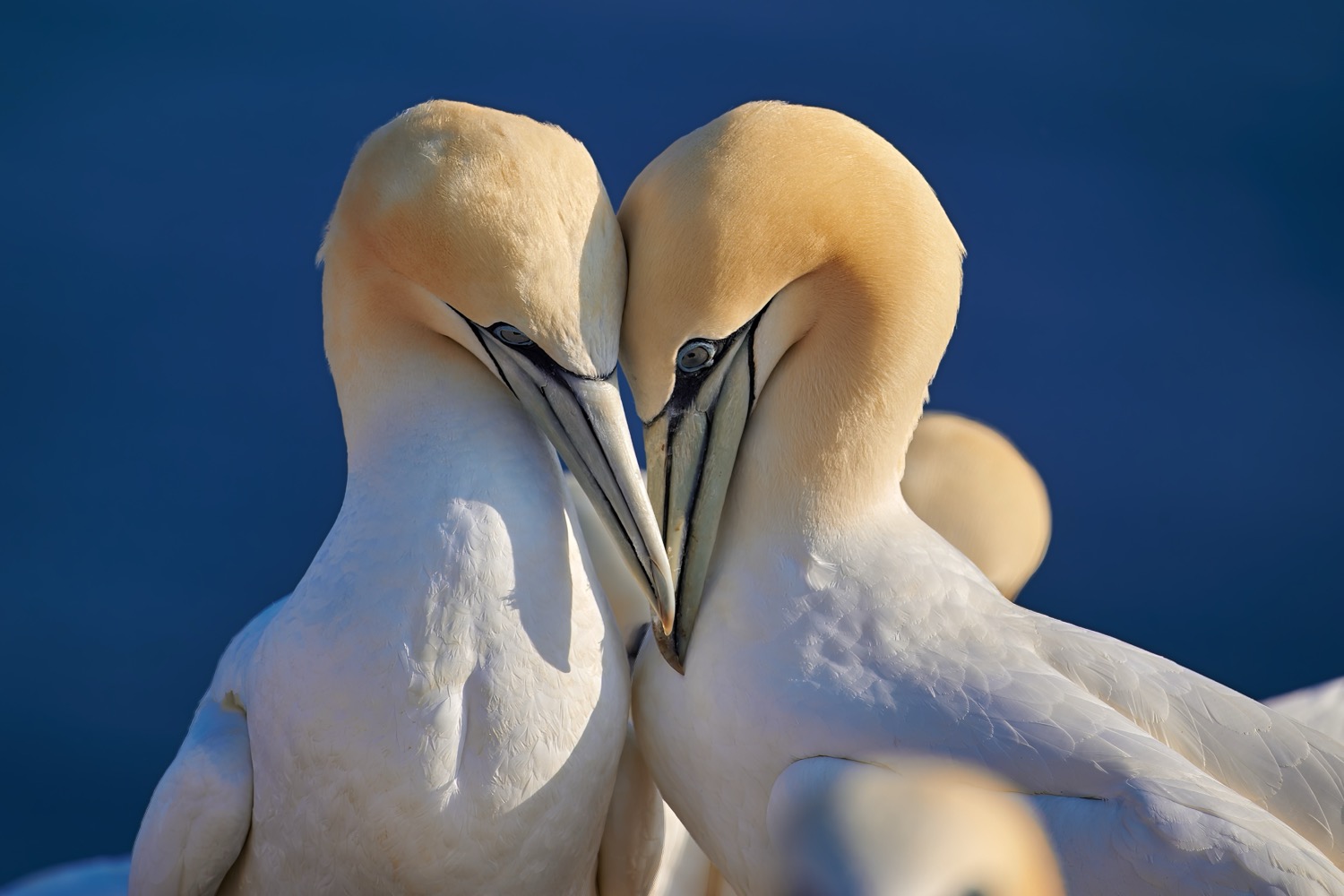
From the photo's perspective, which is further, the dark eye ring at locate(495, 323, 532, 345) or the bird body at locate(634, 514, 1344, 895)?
the dark eye ring at locate(495, 323, 532, 345)

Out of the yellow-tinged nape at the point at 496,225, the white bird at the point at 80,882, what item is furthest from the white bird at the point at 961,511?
the white bird at the point at 80,882

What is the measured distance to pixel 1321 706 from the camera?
3.38 metres

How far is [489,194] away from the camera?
2143 mm

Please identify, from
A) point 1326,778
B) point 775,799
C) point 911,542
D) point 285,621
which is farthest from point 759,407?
point 1326,778

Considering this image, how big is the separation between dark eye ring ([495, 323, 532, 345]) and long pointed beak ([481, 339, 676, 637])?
23 mm

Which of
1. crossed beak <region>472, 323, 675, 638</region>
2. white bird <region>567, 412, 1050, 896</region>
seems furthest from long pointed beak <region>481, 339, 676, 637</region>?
white bird <region>567, 412, 1050, 896</region>

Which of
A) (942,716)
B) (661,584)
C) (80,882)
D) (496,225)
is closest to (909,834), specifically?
(942,716)

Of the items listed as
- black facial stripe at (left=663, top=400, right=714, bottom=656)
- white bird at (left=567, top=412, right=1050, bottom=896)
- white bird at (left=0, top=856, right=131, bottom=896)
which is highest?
black facial stripe at (left=663, top=400, right=714, bottom=656)

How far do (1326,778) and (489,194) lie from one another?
1544 millimetres

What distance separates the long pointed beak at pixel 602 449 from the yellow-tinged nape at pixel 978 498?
123 centimetres

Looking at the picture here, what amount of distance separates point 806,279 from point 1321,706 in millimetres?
1809

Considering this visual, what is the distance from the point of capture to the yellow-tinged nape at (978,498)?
338 cm

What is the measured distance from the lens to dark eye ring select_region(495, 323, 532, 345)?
2.22m

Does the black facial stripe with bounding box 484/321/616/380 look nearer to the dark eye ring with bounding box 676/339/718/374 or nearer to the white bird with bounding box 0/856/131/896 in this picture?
the dark eye ring with bounding box 676/339/718/374
